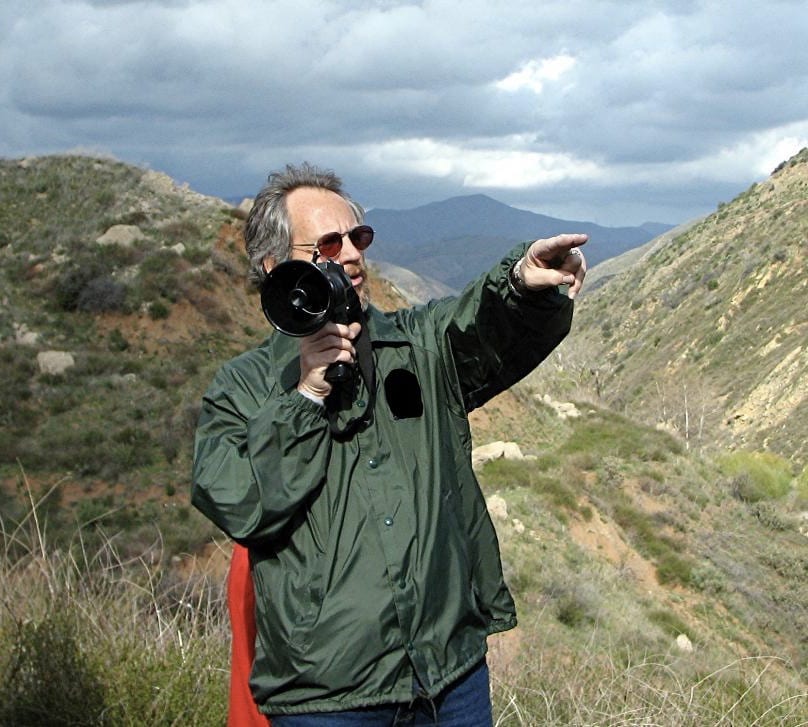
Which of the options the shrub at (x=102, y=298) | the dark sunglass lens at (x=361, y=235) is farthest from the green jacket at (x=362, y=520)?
the shrub at (x=102, y=298)

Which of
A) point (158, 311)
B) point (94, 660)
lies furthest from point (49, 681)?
point (158, 311)

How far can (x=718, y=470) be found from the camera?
67.9 ft

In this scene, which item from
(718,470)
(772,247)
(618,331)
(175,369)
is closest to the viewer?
(175,369)

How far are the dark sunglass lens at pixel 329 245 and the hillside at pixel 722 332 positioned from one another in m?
28.7

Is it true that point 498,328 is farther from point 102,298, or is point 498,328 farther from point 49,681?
point 102,298

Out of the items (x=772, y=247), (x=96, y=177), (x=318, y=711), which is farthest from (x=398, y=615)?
Answer: (x=772, y=247)

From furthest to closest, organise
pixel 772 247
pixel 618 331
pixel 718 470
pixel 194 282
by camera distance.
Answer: pixel 618 331, pixel 772 247, pixel 718 470, pixel 194 282

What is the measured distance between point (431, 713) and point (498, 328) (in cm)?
87

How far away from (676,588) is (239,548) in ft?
38.7

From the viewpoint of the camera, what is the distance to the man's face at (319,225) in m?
2.10

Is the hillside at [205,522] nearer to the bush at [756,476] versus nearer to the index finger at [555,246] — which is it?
the bush at [756,476]

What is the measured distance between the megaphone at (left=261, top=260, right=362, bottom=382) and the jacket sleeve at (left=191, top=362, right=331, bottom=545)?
12 cm

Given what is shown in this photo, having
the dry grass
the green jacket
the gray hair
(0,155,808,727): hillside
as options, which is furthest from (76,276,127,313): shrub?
the green jacket

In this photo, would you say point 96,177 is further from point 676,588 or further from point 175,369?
point 676,588
